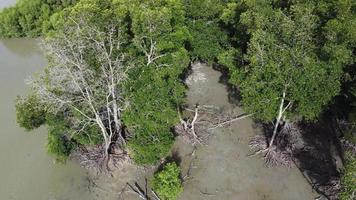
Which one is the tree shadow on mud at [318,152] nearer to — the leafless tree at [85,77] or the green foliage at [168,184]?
the green foliage at [168,184]

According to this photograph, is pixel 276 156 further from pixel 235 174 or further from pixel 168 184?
pixel 168 184

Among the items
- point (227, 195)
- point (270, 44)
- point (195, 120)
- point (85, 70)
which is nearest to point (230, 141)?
point (195, 120)

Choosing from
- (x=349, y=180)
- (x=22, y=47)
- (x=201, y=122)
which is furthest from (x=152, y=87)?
(x=22, y=47)

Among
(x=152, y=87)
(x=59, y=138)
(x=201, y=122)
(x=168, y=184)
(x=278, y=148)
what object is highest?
(x=152, y=87)

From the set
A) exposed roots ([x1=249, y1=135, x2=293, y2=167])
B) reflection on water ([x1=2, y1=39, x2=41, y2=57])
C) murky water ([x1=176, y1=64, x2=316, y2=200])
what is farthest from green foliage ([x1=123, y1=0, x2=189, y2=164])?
reflection on water ([x1=2, y1=39, x2=41, y2=57])

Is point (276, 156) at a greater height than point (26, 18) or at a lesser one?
lesser

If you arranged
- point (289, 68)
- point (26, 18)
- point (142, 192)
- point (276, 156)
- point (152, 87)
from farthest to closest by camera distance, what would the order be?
point (26, 18), point (276, 156), point (142, 192), point (152, 87), point (289, 68)
